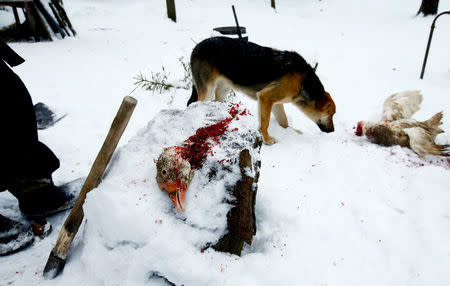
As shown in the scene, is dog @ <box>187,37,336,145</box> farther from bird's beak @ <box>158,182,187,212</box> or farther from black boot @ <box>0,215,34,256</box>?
black boot @ <box>0,215,34,256</box>

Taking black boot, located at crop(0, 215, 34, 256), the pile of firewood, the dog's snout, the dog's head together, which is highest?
the pile of firewood

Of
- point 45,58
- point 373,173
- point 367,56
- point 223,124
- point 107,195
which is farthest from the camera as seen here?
point 367,56

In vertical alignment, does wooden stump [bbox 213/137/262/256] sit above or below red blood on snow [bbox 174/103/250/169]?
below

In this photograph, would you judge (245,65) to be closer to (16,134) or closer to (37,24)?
(16,134)

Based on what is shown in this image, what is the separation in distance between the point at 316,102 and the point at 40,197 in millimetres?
3178

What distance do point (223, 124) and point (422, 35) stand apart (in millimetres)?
9342

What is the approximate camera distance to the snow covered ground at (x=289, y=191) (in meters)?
1.56

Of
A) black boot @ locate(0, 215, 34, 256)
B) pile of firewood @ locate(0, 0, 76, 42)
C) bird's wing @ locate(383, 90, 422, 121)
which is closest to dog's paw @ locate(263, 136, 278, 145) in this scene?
bird's wing @ locate(383, 90, 422, 121)

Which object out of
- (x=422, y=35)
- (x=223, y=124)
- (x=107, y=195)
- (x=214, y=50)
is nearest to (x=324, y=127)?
(x=214, y=50)

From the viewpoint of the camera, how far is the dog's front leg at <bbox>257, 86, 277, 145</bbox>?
11.6 ft

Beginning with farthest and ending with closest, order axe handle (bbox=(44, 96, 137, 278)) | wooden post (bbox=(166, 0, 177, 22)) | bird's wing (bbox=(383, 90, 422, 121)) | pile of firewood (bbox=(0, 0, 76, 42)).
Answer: wooden post (bbox=(166, 0, 177, 22)) → pile of firewood (bbox=(0, 0, 76, 42)) → bird's wing (bbox=(383, 90, 422, 121)) → axe handle (bbox=(44, 96, 137, 278))

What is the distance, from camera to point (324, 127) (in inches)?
148

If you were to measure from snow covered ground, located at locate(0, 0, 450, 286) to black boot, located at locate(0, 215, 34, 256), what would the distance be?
0.20ft

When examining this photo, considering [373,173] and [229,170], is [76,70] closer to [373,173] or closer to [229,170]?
[229,170]
